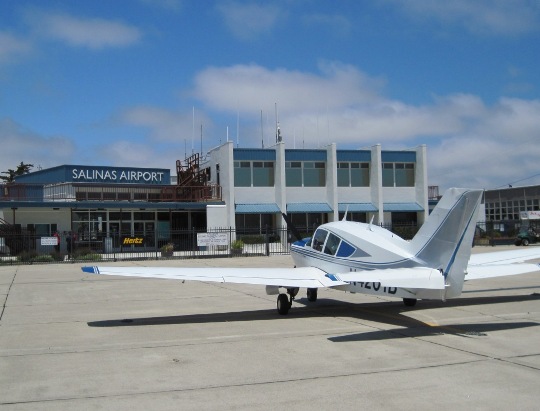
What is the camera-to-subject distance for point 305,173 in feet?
149

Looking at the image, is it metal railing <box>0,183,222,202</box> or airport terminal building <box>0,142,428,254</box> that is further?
metal railing <box>0,183,222,202</box>

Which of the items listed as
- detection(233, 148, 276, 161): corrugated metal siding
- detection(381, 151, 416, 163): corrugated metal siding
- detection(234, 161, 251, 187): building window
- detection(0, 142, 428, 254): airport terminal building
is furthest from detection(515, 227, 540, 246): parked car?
detection(234, 161, 251, 187): building window

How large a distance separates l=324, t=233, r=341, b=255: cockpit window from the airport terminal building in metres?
27.1

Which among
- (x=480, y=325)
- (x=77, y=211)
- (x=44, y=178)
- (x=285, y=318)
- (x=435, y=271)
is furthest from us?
(x=44, y=178)

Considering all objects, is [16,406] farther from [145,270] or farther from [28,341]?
[145,270]

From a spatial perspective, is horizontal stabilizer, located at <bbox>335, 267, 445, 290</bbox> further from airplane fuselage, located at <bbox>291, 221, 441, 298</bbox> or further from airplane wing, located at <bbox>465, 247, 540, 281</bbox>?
airplane wing, located at <bbox>465, 247, 540, 281</bbox>

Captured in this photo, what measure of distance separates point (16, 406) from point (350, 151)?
136ft

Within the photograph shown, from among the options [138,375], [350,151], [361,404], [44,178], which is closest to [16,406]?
[138,375]

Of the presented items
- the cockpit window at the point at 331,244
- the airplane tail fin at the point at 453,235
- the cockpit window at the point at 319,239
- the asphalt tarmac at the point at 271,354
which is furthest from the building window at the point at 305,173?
the airplane tail fin at the point at 453,235

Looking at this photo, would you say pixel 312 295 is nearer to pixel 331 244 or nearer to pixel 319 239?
pixel 319 239

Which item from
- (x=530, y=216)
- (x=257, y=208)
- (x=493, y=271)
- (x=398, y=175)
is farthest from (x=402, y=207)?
(x=493, y=271)

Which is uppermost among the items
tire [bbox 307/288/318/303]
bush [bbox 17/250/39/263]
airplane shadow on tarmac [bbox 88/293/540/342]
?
bush [bbox 17/250/39/263]

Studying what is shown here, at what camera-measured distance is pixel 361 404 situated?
627 cm

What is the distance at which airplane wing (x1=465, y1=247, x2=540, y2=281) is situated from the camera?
475 inches
